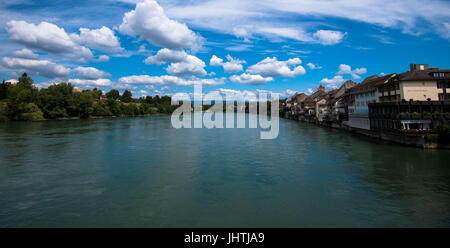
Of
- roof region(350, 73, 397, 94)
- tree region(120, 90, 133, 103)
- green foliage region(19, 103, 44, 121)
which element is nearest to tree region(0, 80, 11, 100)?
green foliage region(19, 103, 44, 121)

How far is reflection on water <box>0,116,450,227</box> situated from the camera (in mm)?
10188

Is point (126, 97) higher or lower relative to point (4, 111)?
higher

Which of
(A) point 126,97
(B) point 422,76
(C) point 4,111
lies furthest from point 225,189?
(A) point 126,97

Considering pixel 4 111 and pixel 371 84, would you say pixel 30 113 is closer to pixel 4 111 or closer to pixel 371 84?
pixel 4 111

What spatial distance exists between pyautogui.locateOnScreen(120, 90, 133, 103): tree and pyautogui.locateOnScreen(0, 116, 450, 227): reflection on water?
146 m

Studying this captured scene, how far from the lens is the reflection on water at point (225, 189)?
401 inches

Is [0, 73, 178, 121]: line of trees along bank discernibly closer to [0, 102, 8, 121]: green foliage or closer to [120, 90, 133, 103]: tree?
[0, 102, 8, 121]: green foliage

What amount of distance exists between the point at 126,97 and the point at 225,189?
164622 mm

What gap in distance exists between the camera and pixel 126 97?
16462 cm

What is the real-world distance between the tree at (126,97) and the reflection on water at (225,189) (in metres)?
146
